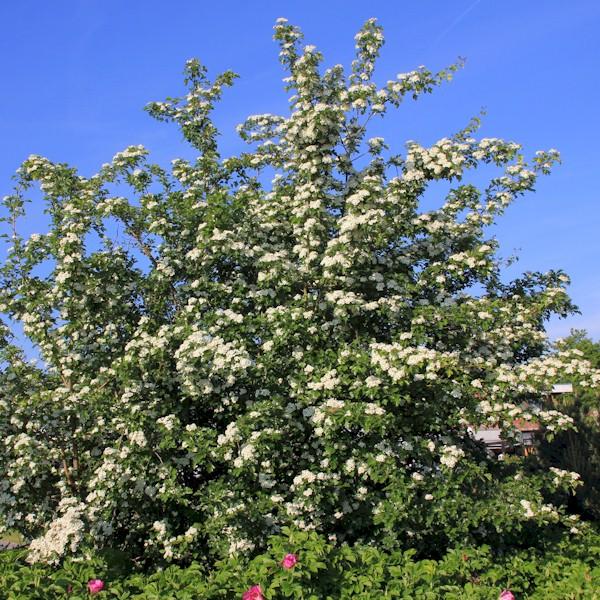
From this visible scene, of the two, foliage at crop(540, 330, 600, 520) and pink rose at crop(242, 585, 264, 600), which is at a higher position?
foliage at crop(540, 330, 600, 520)

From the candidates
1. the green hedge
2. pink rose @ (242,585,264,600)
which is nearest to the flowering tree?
the green hedge

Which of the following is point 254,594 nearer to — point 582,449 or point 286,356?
point 286,356

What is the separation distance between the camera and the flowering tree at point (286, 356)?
6.93 m

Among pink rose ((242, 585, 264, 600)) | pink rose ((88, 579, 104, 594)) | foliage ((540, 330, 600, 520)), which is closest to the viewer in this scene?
pink rose ((242, 585, 264, 600))

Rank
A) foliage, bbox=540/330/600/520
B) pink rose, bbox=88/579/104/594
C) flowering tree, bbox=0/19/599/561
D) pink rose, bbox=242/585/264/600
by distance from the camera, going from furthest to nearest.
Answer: foliage, bbox=540/330/600/520
flowering tree, bbox=0/19/599/561
pink rose, bbox=88/579/104/594
pink rose, bbox=242/585/264/600

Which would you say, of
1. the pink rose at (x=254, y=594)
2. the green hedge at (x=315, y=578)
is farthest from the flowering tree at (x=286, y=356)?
the pink rose at (x=254, y=594)

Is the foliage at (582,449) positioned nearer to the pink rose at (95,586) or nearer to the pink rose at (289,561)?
the pink rose at (289,561)

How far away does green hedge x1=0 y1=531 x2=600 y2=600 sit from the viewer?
4.95m

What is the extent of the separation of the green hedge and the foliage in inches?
227

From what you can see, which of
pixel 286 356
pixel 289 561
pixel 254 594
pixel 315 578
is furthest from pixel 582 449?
pixel 254 594

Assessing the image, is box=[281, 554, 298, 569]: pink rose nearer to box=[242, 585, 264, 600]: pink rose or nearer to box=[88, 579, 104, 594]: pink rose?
box=[242, 585, 264, 600]: pink rose

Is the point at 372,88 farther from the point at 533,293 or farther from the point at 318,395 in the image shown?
the point at 318,395

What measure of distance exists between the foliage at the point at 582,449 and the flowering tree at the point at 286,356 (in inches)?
108

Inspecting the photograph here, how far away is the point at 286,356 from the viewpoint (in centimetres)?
782
